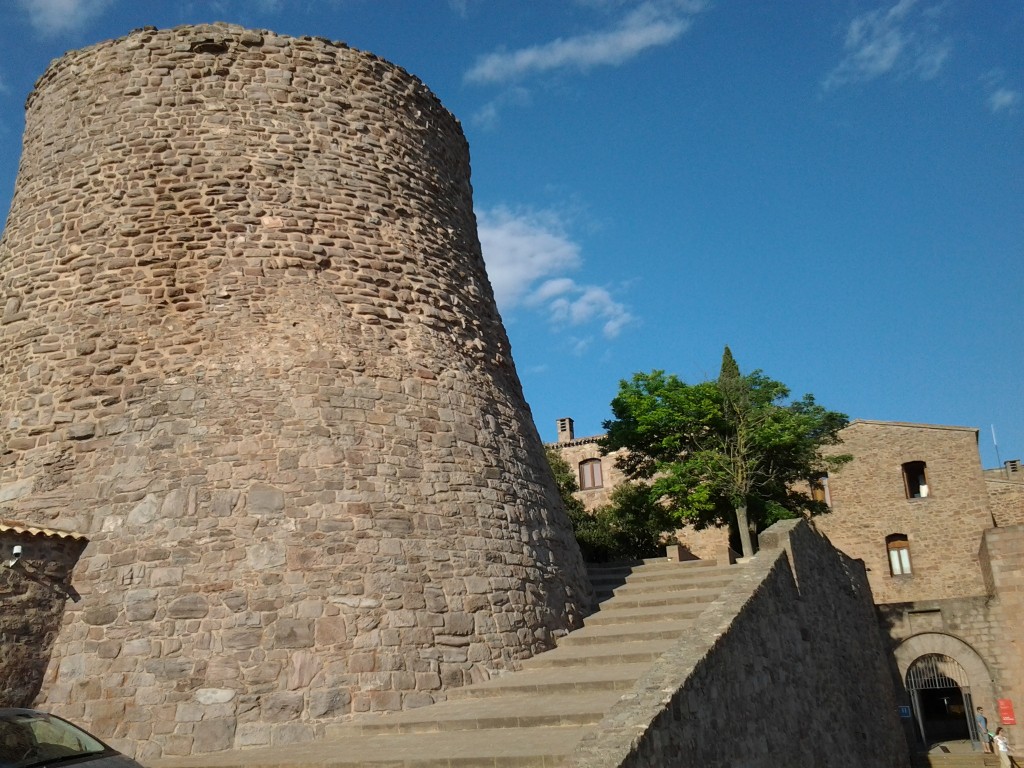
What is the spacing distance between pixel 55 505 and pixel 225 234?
132 inches

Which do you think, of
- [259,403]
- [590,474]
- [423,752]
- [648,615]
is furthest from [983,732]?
[259,403]

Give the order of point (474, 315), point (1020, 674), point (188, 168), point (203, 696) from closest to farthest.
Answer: point (203, 696)
point (188, 168)
point (474, 315)
point (1020, 674)

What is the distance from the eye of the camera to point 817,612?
1247cm

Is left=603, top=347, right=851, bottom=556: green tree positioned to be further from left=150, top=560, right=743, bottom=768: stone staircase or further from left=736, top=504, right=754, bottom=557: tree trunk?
left=150, top=560, right=743, bottom=768: stone staircase

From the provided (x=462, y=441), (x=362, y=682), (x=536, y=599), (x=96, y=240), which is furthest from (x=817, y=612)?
(x=96, y=240)

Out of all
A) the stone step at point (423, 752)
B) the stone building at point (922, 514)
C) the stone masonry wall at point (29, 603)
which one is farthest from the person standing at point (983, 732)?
the stone masonry wall at point (29, 603)

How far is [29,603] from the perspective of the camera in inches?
294

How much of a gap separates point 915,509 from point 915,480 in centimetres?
132

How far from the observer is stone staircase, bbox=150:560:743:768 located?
19.6 ft

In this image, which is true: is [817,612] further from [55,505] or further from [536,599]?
[55,505]

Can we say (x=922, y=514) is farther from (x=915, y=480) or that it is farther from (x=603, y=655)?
(x=603, y=655)

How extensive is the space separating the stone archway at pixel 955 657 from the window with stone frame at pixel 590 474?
13652mm

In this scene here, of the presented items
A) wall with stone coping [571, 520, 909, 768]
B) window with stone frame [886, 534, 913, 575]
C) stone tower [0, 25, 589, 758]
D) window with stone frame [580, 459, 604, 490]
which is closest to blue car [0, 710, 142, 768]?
stone tower [0, 25, 589, 758]

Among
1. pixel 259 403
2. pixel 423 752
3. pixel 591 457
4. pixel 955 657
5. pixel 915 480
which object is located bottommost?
pixel 423 752
